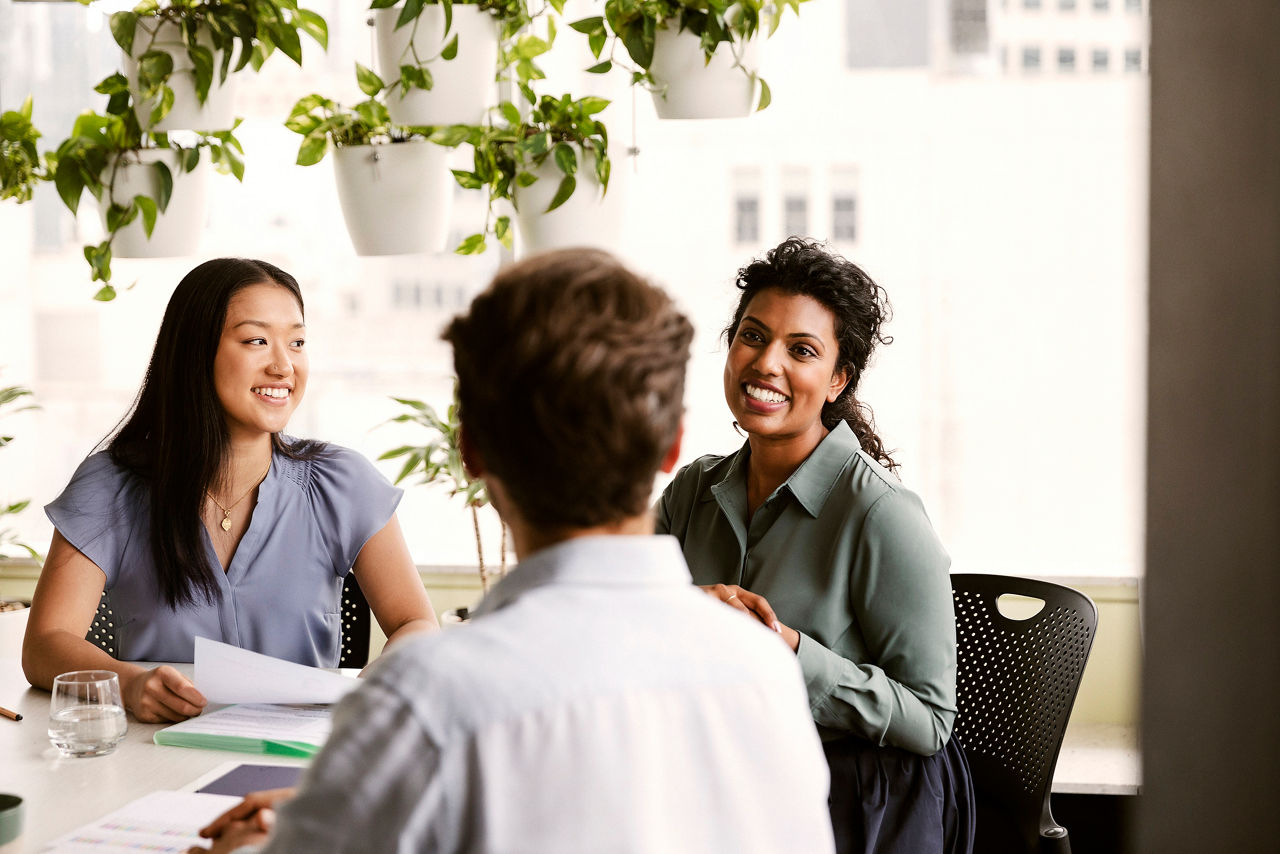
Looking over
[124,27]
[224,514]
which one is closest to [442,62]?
[124,27]

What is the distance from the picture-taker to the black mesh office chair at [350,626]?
2.17 meters

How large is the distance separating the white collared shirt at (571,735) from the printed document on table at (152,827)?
56 cm

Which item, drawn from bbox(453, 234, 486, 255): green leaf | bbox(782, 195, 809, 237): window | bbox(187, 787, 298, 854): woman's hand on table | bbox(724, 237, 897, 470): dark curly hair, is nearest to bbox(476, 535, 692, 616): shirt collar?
bbox(187, 787, 298, 854): woman's hand on table

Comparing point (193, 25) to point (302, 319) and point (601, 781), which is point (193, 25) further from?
point (601, 781)

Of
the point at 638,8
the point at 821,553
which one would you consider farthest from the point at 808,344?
the point at 638,8

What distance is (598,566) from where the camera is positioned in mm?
800

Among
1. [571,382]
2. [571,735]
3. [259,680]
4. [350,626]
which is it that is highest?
[571,382]

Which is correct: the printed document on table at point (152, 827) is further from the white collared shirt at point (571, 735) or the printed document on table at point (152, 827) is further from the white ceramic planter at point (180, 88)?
the white ceramic planter at point (180, 88)

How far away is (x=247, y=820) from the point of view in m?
1.01

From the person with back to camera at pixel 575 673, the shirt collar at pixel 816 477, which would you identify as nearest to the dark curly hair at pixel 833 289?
the shirt collar at pixel 816 477

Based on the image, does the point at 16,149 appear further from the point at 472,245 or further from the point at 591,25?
the point at 591,25

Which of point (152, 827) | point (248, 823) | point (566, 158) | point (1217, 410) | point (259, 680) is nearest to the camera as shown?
point (1217, 410)

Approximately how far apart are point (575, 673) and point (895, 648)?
1129mm

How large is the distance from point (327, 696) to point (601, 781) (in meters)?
0.98
